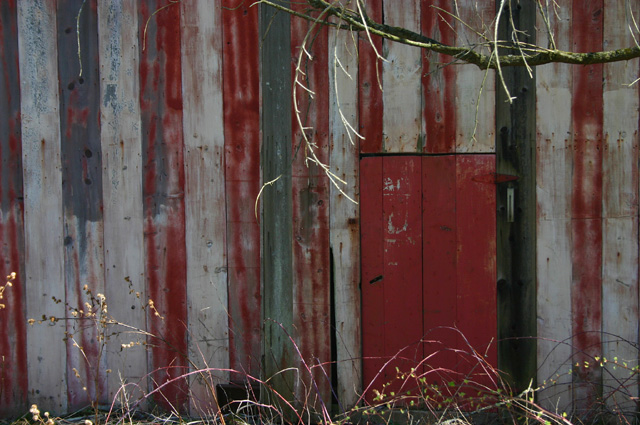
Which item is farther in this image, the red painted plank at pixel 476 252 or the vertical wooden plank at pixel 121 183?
the vertical wooden plank at pixel 121 183

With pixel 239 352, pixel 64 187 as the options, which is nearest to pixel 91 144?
pixel 64 187

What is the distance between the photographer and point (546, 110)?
293cm

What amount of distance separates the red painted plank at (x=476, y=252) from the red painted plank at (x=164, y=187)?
1543mm

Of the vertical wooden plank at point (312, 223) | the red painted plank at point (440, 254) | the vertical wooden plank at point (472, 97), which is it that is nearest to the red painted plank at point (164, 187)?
the vertical wooden plank at point (312, 223)

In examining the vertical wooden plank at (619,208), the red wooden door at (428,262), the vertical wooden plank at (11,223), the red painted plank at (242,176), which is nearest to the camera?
the vertical wooden plank at (619,208)

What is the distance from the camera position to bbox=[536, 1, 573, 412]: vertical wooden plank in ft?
9.61

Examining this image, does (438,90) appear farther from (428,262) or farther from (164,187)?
(164,187)

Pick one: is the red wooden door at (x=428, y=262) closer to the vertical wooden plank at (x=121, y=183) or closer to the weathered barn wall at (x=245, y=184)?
the weathered barn wall at (x=245, y=184)

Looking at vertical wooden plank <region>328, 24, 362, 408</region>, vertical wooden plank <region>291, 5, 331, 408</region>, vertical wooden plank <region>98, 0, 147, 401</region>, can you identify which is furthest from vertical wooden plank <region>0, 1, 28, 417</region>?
vertical wooden plank <region>328, 24, 362, 408</region>

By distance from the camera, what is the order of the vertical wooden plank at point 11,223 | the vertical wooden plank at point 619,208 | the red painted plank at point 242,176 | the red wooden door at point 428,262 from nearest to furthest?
1. the vertical wooden plank at point 619,208
2. the red wooden door at point 428,262
3. the red painted plank at point 242,176
4. the vertical wooden plank at point 11,223

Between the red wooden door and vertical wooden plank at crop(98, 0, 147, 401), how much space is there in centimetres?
128

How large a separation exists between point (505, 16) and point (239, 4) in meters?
1.43

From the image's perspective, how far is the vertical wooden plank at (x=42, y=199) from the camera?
3.20 metres

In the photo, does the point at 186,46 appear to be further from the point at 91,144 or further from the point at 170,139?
the point at 91,144
